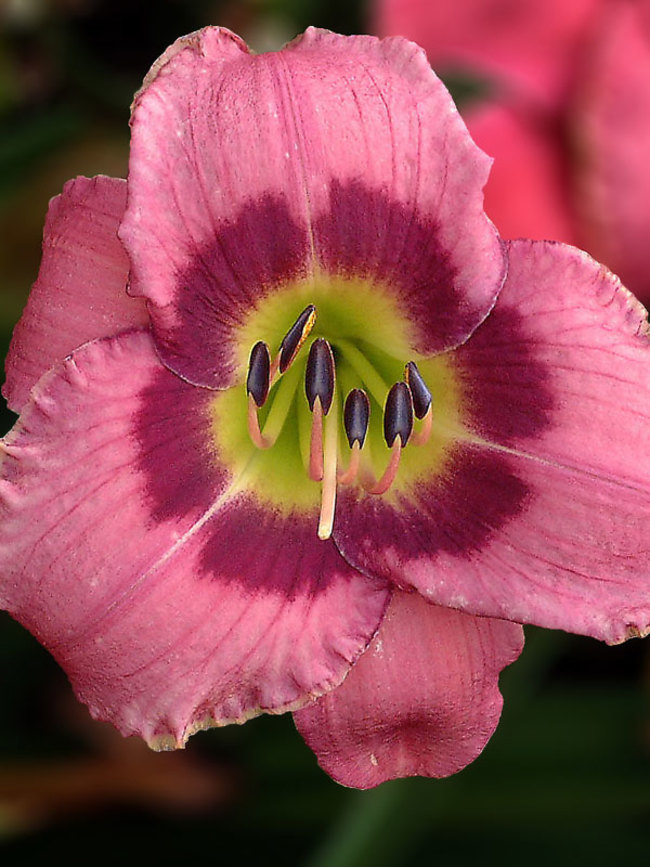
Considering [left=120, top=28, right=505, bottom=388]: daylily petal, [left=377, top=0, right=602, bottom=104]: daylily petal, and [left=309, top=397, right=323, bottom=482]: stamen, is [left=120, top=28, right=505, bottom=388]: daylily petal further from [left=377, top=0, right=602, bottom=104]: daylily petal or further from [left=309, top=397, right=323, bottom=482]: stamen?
[left=377, top=0, right=602, bottom=104]: daylily petal

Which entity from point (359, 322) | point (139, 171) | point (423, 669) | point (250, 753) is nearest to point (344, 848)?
point (250, 753)

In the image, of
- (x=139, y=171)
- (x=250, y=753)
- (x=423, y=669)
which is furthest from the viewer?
(x=250, y=753)

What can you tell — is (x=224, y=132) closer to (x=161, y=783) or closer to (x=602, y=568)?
(x=602, y=568)

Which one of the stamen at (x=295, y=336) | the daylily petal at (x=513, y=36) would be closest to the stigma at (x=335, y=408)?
the stamen at (x=295, y=336)

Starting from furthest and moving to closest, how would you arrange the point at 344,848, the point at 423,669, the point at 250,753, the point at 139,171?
the point at 250,753, the point at 344,848, the point at 423,669, the point at 139,171

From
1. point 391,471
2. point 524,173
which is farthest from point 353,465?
point 524,173

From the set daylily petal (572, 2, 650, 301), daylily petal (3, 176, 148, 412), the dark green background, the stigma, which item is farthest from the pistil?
daylily petal (572, 2, 650, 301)

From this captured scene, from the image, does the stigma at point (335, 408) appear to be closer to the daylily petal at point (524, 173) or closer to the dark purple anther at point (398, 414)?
the dark purple anther at point (398, 414)

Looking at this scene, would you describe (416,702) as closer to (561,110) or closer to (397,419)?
(397,419)
